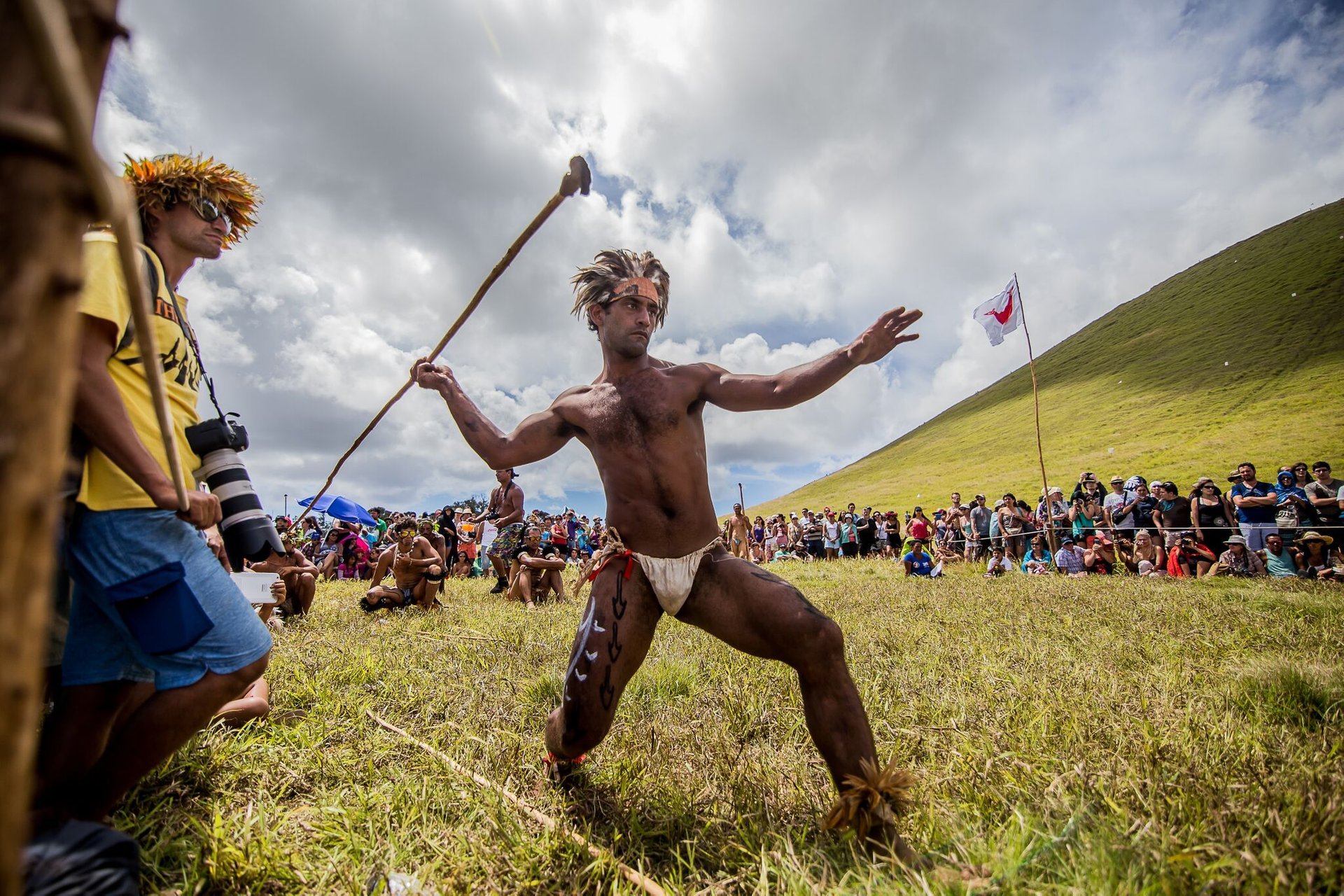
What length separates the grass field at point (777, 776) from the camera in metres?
2.19

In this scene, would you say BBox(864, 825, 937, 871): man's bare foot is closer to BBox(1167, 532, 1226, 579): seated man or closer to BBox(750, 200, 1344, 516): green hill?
BBox(1167, 532, 1226, 579): seated man

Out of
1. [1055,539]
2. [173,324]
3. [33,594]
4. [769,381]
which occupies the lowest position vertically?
[1055,539]

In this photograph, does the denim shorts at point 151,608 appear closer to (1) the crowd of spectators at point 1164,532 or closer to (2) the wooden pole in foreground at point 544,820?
(2) the wooden pole in foreground at point 544,820

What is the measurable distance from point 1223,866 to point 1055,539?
14.9m

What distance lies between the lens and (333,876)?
2375mm

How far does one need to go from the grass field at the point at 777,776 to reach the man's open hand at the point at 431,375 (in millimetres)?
2120

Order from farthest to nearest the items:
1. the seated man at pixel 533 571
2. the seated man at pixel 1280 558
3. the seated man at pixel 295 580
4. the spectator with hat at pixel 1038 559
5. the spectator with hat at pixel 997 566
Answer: the spectator with hat at pixel 1038 559 → the spectator with hat at pixel 997 566 → the seated man at pixel 1280 558 → the seated man at pixel 533 571 → the seated man at pixel 295 580

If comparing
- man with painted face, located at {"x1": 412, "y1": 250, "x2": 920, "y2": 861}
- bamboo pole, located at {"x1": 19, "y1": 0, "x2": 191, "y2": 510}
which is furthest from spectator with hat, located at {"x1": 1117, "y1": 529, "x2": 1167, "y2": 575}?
bamboo pole, located at {"x1": 19, "y1": 0, "x2": 191, "y2": 510}

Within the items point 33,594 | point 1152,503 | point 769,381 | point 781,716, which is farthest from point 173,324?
→ point 1152,503

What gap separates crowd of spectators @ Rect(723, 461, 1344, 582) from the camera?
1066 cm

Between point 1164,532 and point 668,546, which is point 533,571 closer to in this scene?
point 668,546

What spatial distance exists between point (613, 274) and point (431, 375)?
4.33 ft

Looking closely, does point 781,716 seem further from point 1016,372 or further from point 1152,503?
point 1016,372

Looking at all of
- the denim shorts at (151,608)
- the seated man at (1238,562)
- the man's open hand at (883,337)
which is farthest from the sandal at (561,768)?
the seated man at (1238,562)
